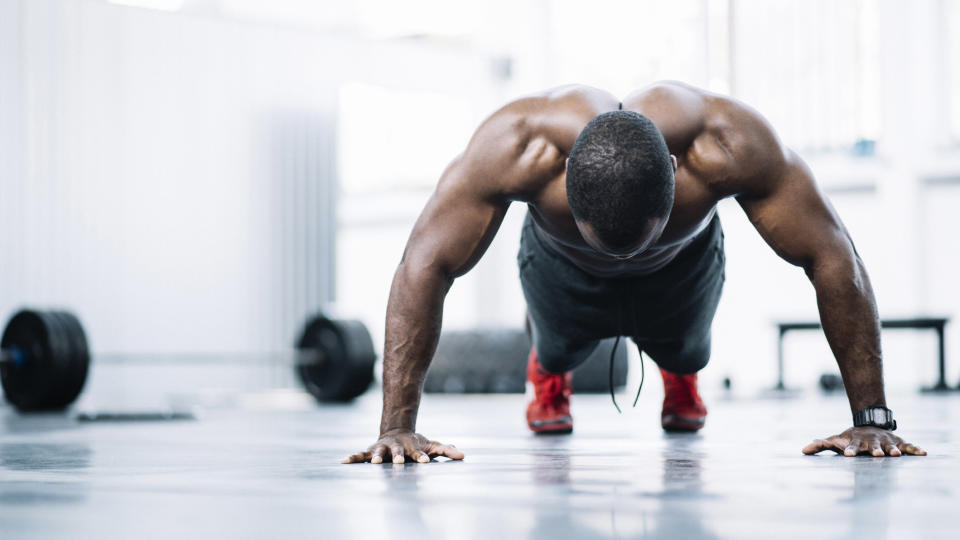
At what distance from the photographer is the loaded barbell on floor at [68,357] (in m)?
4.82

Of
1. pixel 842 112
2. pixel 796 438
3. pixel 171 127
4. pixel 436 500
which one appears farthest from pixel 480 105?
pixel 436 500

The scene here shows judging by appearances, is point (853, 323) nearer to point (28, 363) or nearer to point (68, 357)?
point (68, 357)

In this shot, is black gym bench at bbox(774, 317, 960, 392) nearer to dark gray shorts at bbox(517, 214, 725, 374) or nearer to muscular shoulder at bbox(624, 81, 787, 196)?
dark gray shorts at bbox(517, 214, 725, 374)

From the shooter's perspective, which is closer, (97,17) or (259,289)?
(97,17)

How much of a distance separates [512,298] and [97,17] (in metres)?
4.01

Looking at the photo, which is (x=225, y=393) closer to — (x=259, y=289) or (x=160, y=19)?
(x=259, y=289)

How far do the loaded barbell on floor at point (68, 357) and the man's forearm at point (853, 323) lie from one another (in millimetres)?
3688

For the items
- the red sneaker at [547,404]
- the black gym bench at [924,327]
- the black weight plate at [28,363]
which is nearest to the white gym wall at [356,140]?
the black weight plate at [28,363]

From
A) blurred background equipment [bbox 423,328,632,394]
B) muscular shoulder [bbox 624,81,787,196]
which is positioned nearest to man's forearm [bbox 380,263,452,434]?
muscular shoulder [bbox 624,81,787,196]

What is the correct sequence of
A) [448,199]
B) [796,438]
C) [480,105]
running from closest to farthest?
1. [448,199]
2. [796,438]
3. [480,105]

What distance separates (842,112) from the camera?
23.3 feet

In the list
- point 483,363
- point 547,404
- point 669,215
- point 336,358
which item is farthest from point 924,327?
point 669,215

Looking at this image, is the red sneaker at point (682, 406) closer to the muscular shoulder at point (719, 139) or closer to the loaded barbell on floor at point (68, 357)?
the muscular shoulder at point (719, 139)

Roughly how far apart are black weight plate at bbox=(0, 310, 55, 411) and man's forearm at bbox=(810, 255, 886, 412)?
373cm
